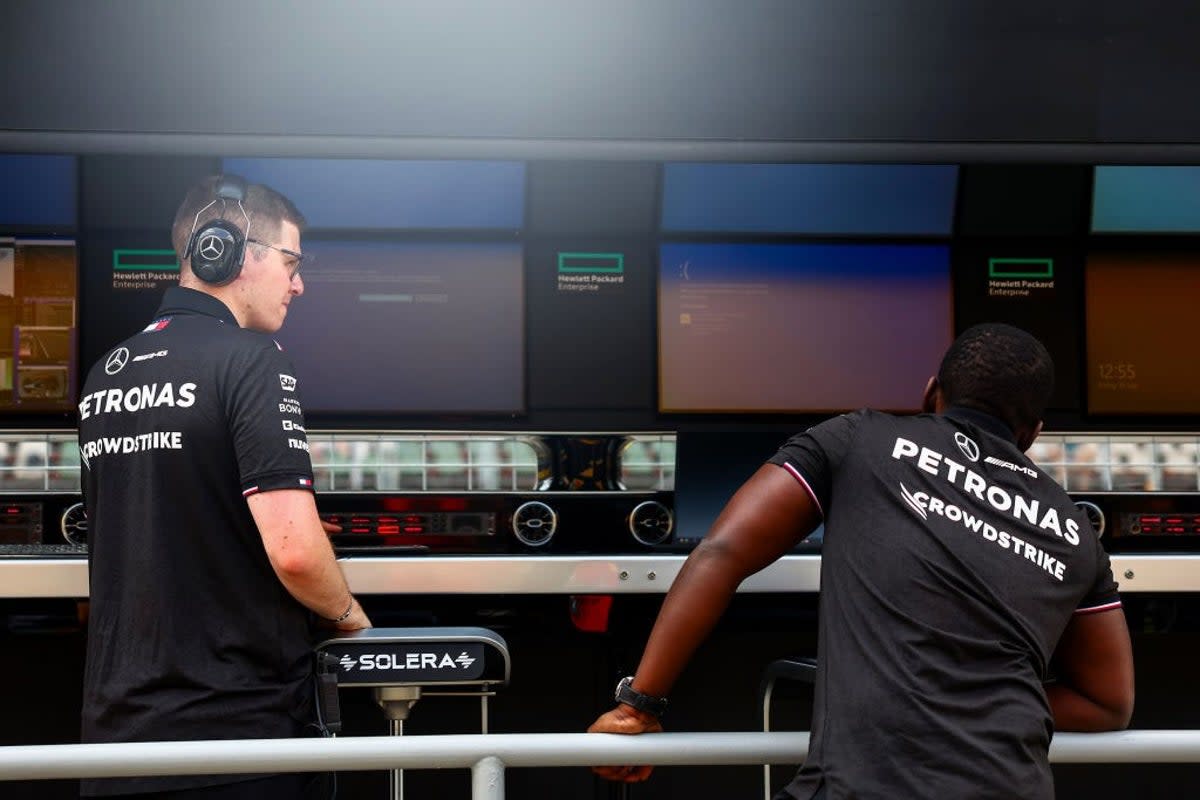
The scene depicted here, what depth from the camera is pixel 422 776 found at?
10.3 ft

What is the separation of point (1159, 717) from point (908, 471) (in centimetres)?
227

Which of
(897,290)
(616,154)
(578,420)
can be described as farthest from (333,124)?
(897,290)

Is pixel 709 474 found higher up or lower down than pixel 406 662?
higher up

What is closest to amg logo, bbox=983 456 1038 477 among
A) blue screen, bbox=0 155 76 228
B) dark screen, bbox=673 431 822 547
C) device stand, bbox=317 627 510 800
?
device stand, bbox=317 627 510 800

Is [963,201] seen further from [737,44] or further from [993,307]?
[737,44]

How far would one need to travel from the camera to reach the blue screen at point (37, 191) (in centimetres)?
317

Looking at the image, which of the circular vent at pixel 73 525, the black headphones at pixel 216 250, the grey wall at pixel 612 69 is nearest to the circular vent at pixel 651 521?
the grey wall at pixel 612 69

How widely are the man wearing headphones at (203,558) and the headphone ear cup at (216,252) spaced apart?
0.37 ft

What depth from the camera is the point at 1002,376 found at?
157cm

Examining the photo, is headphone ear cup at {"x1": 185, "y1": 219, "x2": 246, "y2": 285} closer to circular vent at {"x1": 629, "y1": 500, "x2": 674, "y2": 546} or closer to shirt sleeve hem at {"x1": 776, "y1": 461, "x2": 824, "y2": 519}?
shirt sleeve hem at {"x1": 776, "y1": 461, "x2": 824, "y2": 519}

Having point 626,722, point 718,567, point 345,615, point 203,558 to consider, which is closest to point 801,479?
point 718,567

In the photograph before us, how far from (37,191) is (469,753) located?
2410mm

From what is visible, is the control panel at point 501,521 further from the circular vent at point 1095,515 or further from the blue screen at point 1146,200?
the blue screen at point 1146,200

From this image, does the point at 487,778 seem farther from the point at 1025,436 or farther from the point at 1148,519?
the point at 1148,519
